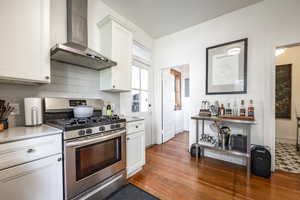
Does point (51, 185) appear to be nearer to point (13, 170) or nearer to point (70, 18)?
point (13, 170)

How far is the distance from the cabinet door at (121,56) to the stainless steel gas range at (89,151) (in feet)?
2.31

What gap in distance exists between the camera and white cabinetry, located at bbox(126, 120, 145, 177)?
79.0 inches

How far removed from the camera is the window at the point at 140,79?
3044 mm

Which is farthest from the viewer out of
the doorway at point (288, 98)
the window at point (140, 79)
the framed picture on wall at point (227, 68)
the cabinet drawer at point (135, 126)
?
the doorway at point (288, 98)

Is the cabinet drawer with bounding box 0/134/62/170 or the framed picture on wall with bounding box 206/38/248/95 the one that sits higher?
the framed picture on wall with bounding box 206/38/248/95

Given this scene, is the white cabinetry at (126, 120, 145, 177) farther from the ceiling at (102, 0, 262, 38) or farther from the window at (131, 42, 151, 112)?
the ceiling at (102, 0, 262, 38)

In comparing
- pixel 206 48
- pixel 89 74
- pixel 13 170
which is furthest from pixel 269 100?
pixel 13 170

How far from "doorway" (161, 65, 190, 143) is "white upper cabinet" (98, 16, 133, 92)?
151 centimetres

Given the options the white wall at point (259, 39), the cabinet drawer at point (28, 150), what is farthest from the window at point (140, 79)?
the cabinet drawer at point (28, 150)

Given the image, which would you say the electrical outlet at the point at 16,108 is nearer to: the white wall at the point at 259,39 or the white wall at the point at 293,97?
the white wall at the point at 259,39

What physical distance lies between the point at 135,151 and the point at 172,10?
274 centimetres

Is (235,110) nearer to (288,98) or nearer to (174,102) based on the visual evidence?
(174,102)

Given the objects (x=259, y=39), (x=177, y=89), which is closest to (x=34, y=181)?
(x=259, y=39)

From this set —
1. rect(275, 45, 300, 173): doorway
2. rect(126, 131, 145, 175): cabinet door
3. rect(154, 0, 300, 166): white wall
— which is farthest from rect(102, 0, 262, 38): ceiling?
rect(126, 131, 145, 175): cabinet door
